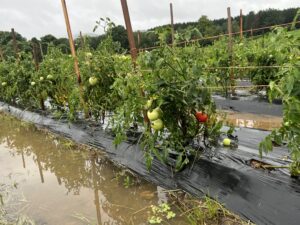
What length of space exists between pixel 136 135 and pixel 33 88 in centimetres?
307

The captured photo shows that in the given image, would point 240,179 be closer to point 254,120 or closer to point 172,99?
point 172,99

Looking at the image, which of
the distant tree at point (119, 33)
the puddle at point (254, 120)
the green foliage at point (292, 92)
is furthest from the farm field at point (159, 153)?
the puddle at point (254, 120)

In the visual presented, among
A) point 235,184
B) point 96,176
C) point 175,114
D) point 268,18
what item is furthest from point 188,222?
point 268,18

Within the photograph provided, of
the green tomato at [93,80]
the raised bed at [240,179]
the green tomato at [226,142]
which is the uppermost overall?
the green tomato at [93,80]

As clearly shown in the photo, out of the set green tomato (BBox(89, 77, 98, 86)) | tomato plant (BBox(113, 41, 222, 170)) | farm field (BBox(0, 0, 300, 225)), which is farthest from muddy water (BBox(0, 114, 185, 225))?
green tomato (BBox(89, 77, 98, 86))

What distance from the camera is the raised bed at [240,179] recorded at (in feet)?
6.71

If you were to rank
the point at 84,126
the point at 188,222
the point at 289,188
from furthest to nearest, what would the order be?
the point at 84,126 < the point at 188,222 < the point at 289,188

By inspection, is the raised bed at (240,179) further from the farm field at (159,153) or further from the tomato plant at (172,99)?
the tomato plant at (172,99)

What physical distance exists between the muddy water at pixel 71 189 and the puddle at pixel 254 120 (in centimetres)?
216

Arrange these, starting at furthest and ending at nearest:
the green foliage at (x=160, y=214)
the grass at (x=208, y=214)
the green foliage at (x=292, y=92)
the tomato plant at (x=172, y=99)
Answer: the tomato plant at (x=172, y=99) < the green foliage at (x=160, y=214) < the grass at (x=208, y=214) < the green foliage at (x=292, y=92)

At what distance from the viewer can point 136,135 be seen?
3.51 m

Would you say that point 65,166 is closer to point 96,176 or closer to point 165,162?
point 96,176

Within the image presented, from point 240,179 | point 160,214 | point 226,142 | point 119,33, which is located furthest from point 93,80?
point 119,33

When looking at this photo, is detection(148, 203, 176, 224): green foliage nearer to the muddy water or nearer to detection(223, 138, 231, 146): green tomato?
the muddy water
